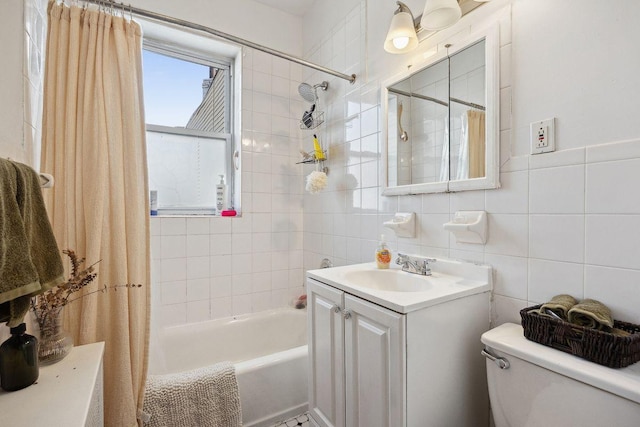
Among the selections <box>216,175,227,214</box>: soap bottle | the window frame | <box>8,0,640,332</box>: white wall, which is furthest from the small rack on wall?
<box>216,175,227,214</box>: soap bottle

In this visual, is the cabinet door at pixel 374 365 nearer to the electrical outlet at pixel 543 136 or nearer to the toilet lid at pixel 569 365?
the toilet lid at pixel 569 365

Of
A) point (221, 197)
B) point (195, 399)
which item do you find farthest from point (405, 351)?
point (221, 197)

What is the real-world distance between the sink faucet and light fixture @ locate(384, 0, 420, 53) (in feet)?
3.26

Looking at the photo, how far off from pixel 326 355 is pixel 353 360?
0.19m

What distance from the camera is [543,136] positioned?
98 cm

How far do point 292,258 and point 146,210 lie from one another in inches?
52.2

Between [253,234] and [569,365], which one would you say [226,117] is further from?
[569,365]

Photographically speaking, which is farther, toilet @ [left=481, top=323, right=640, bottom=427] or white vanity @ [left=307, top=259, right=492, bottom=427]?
white vanity @ [left=307, top=259, right=492, bottom=427]

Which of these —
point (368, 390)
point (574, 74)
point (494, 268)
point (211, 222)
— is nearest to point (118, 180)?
point (211, 222)

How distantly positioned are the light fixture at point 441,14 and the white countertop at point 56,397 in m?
1.71

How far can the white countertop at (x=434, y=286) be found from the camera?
950mm

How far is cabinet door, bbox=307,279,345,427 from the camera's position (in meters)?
1.17

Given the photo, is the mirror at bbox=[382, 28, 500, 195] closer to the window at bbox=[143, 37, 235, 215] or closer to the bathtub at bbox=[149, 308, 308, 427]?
the bathtub at bbox=[149, 308, 308, 427]

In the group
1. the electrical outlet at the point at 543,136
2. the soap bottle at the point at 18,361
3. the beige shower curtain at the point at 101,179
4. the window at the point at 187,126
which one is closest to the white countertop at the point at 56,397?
the soap bottle at the point at 18,361
